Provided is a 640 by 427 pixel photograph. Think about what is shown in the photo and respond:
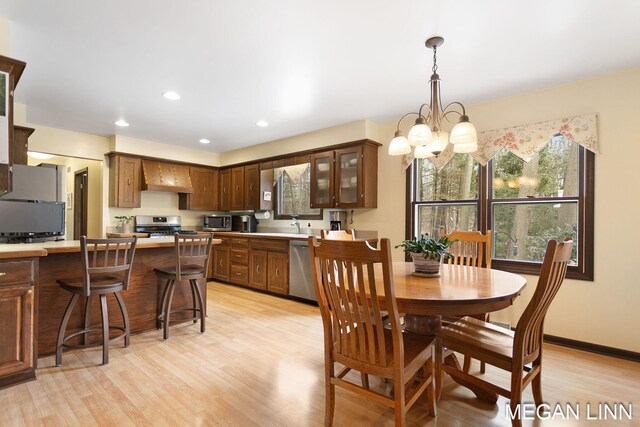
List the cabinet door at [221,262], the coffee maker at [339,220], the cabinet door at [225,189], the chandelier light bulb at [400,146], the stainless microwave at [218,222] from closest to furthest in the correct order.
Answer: the chandelier light bulb at [400,146] → the coffee maker at [339,220] → the cabinet door at [221,262] → the stainless microwave at [218,222] → the cabinet door at [225,189]

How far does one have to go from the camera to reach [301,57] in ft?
8.77

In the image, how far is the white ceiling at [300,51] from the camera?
2.07m

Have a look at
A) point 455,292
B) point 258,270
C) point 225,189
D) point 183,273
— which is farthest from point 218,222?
point 455,292

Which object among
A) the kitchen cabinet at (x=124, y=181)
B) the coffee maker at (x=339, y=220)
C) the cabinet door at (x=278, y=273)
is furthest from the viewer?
the kitchen cabinet at (x=124, y=181)

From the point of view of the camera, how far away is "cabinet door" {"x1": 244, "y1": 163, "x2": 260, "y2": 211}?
5645mm

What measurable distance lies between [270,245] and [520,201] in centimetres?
317

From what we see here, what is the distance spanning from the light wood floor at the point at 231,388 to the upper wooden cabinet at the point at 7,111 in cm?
142

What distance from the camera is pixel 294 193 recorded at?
5.53 meters

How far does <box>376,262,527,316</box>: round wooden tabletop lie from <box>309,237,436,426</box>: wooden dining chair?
150 mm

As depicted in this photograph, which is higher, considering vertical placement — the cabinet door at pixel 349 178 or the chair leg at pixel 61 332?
the cabinet door at pixel 349 178

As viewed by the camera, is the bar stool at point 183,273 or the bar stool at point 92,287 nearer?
the bar stool at point 92,287

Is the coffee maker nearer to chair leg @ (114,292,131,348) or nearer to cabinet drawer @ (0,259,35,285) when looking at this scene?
chair leg @ (114,292,131,348)

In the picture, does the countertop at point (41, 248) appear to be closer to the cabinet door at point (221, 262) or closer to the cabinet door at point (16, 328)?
the cabinet door at point (16, 328)

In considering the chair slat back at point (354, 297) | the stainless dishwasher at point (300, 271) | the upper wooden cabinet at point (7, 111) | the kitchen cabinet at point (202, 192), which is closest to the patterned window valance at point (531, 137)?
the stainless dishwasher at point (300, 271)
